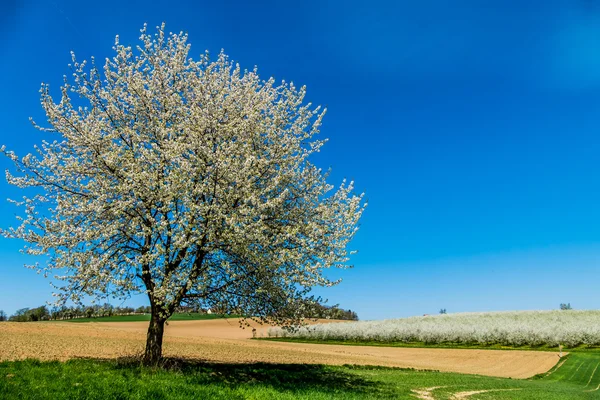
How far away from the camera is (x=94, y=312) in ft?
90.5

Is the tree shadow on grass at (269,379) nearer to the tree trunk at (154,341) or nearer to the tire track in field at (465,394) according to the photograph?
the tree trunk at (154,341)

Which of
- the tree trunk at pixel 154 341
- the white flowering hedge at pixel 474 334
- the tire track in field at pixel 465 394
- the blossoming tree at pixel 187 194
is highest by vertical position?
the blossoming tree at pixel 187 194

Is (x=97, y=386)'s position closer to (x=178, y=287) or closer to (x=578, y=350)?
(x=178, y=287)

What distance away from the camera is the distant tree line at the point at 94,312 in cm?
2244

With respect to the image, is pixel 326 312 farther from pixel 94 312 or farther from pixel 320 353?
pixel 320 353

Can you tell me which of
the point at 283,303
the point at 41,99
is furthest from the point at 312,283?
the point at 41,99

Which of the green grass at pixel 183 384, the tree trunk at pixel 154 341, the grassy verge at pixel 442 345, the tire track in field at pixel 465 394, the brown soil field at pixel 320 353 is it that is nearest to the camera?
the green grass at pixel 183 384

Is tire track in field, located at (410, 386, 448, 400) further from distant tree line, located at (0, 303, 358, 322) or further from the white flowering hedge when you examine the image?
the white flowering hedge

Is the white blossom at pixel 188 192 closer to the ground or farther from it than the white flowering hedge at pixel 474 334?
farther from it

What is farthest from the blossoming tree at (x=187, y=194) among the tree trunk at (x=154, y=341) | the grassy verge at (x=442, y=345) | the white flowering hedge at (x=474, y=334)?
the grassy verge at (x=442, y=345)

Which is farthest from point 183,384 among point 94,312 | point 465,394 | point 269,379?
point 465,394

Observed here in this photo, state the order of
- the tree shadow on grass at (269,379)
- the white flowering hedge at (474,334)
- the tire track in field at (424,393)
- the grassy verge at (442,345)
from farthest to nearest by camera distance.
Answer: the white flowering hedge at (474,334) → the grassy verge at (442,345) → the tire track in field at (424,393) → the tree shadow on grass at (269,379)

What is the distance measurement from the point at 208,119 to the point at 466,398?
20.5 meters

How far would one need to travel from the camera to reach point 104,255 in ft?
62.1
